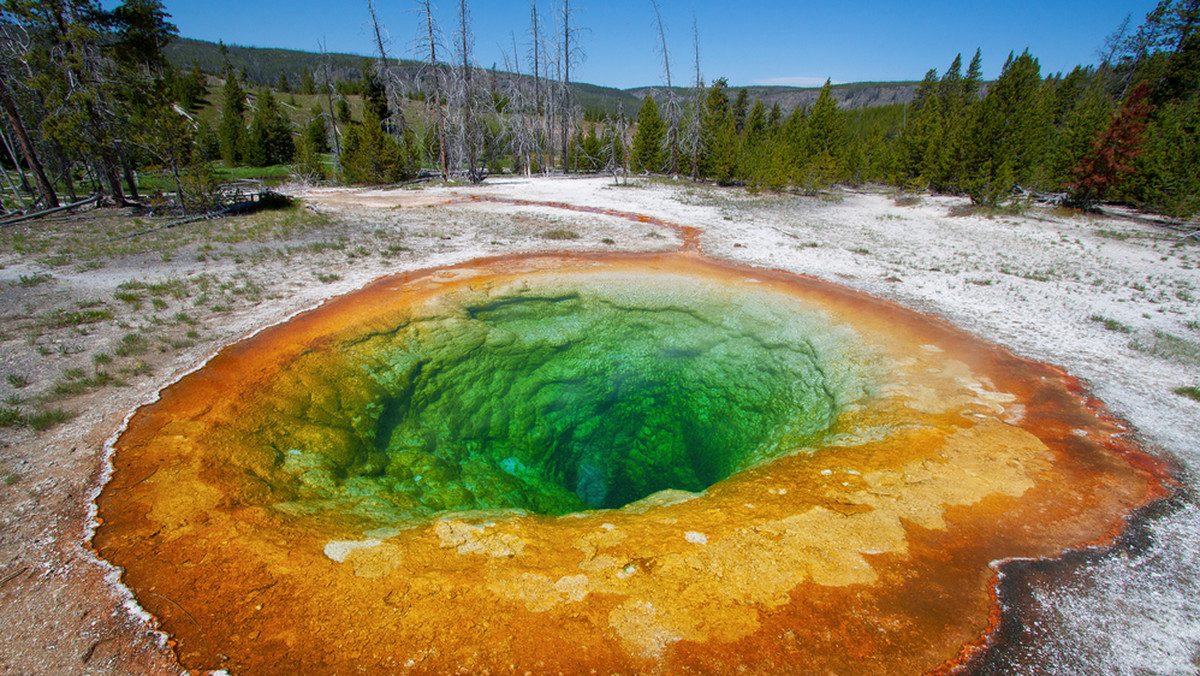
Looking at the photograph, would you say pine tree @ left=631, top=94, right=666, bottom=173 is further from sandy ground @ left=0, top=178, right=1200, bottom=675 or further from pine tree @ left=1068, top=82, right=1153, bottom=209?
pine tree @ left=1068, top=82, right=1153, bottom=209

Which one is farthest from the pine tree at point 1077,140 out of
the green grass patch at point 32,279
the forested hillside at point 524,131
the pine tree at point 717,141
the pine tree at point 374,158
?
the green grass patch at point 32,279

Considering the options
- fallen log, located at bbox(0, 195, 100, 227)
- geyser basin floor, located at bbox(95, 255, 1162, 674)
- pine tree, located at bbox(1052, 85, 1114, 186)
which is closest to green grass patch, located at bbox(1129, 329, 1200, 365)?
geyser basin floor, located at bbox(95, 255, 1162, 674)

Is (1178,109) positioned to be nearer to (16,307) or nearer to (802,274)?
(802,274)

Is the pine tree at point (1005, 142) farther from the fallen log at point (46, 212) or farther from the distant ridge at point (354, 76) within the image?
the distant ridge at point (354, 76)

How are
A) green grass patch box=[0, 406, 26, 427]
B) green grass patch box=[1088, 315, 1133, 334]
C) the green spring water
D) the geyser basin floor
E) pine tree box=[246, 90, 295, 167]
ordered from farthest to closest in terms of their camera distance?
pine tree box=[246, 90, 295, 167]
green grass patch box=[1088, 315, 1133, 334]
the green spring water
green grass patch box=[0, 406, 26, 427]
the geyser basin floor

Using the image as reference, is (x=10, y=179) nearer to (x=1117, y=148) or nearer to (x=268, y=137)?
(x=268, y=137)
